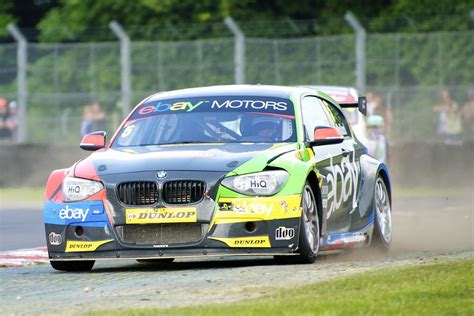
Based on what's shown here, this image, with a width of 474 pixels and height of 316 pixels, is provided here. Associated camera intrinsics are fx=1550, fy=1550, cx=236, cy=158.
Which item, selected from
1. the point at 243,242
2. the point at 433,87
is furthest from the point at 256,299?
the point at 433,87

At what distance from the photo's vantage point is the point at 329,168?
1215cm

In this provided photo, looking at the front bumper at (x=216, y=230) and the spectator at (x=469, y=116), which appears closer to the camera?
the front bumper at (x=216, y=230)

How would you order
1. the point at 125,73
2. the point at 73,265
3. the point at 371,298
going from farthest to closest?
the point at 125,73, the point at 73,265, the point at 371,298

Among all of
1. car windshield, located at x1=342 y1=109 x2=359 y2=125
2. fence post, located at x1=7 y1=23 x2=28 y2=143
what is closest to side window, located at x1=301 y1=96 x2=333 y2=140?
car windshield, located at x1=342 y1=109 x2=359 y2=125

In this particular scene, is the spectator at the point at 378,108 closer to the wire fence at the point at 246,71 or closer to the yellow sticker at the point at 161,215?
the wire fence at the point at 246,71

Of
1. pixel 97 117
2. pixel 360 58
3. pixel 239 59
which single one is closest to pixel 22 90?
pixel 97 117

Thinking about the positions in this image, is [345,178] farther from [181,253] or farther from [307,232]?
[181,253]

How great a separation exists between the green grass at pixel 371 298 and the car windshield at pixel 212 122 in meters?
2.40

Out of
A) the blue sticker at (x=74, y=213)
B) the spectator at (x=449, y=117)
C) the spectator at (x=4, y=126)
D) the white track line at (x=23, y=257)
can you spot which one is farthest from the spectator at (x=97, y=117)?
the blue sticker at (x=74, y=213)

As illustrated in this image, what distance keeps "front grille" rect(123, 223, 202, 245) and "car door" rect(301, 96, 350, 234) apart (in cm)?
121

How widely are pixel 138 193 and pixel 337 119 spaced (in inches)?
116

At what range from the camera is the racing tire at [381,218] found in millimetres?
13398

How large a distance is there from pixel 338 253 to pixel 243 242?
2.57 meters

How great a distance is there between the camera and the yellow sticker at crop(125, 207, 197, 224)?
10992 millimetres
